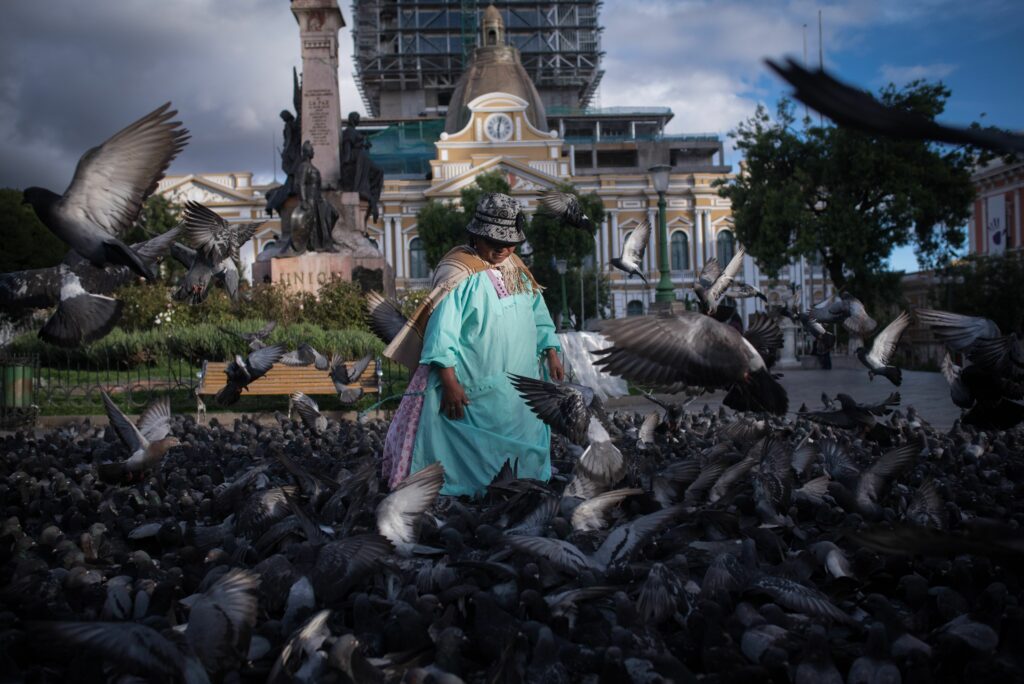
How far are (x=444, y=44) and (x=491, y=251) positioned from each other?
7888 centimetres

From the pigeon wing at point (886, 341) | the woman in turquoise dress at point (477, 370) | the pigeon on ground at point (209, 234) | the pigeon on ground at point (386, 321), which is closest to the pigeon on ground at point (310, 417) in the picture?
the pigeon on ground at point (209, 234)

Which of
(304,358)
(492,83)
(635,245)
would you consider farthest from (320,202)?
(492,83)

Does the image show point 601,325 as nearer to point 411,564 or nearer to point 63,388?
point 411,564

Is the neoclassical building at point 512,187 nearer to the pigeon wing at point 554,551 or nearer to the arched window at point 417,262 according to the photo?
the arched window at point 417,262

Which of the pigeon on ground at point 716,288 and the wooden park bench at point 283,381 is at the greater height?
the pigeon on ground at point 716,288

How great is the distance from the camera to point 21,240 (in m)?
41.3

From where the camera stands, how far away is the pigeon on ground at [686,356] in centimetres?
405

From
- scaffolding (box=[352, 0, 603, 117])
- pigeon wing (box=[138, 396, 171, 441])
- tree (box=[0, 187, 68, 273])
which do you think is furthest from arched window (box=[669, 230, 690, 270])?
pigeon wing (box=[138, 396, 171, 441])

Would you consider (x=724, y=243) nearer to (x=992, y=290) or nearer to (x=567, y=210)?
(x=992, y=290)

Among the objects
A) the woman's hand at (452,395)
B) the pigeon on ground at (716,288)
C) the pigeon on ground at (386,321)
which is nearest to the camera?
the woman's hand at (452,395)

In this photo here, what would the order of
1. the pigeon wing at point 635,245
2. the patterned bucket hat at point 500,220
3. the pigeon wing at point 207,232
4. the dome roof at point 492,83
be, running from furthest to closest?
the dome roof at point 492,83 < the pigeon wing at point 635,245 < the pigeon wing at point 207,232 < the patterned bucket hat at point 500,220

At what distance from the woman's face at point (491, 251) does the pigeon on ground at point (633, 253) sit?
350 cm

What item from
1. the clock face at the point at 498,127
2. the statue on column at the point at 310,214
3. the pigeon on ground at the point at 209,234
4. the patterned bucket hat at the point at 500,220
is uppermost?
the clock face at the point at 498,127

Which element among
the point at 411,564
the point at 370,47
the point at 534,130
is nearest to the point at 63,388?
the point at 411,564
